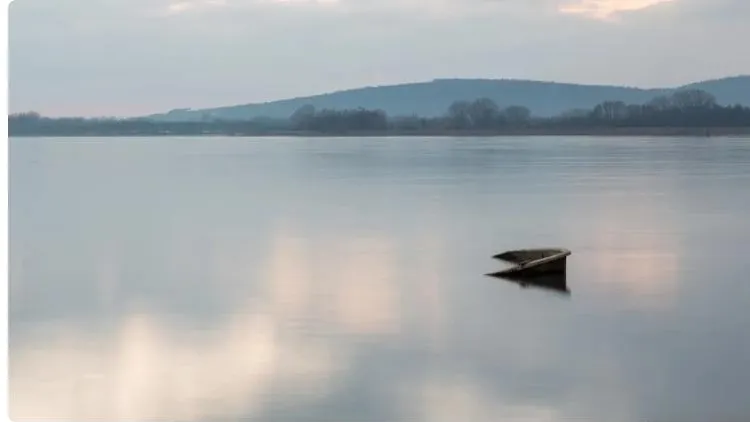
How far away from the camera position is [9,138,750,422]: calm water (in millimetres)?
4965

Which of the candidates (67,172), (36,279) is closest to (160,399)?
(36,279)

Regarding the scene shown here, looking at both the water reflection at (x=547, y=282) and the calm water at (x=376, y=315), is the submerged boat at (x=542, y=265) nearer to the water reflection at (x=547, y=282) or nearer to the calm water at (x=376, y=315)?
the water reflection at (x=547, y=282)

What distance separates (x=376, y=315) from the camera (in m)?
6.84

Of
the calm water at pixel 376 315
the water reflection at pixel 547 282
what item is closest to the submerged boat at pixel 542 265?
the water reflection at pixel 547 282

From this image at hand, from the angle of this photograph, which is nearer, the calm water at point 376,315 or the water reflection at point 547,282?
the calm water at point 376,315

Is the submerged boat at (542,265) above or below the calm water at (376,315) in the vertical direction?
above

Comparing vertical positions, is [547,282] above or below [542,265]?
below

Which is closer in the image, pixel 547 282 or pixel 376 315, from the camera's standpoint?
pixel 376 315

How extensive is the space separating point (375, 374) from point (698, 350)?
Result: 6.76 feet

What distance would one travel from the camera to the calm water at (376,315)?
16.3ft

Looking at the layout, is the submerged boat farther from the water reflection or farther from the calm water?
the calm water

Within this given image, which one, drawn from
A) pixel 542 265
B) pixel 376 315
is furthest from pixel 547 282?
pixel 376 315

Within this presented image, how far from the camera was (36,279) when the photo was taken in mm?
8492

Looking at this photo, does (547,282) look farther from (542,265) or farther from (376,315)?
(376,315)
